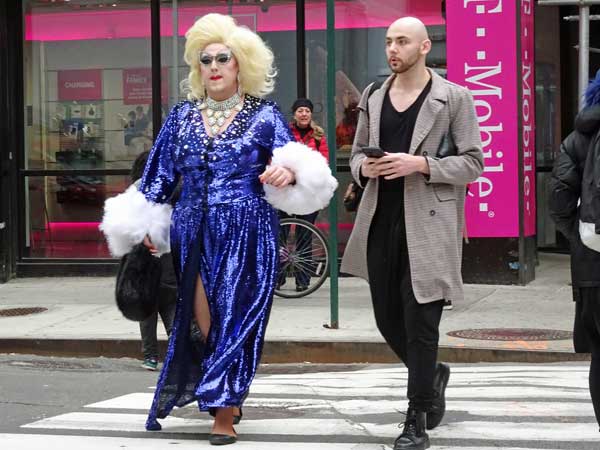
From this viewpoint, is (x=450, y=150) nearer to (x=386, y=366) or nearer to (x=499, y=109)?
(x=386, y=366)

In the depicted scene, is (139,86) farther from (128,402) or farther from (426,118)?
(426,118)

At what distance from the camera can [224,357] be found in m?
5.46

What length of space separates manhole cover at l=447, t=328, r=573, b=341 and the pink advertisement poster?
240 centimetres

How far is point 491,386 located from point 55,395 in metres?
2.59

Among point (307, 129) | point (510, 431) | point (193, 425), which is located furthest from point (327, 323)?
point (510, 431)

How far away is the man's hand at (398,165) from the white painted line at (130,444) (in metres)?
1.22

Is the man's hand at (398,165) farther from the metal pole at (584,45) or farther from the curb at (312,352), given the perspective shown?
the metal pole at (584,45)

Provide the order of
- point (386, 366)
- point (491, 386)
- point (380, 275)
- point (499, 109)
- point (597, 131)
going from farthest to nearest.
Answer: point (499, 109) < point (386, 366) < point (491, 386) < point (380, 275) < point (597, 131)

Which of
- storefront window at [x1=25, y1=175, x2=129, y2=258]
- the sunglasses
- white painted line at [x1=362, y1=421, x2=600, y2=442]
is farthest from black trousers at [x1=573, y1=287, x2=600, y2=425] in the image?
storefront window at [x1=25, y1=175, x2=129, y2=258]

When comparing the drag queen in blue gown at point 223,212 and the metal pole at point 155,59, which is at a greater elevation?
the metal pole at point 155,59

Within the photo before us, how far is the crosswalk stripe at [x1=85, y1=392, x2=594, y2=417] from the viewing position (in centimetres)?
614

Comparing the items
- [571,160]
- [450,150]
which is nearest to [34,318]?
[450,150]

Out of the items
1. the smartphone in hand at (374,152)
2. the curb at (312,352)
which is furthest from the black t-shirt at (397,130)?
the curb at (312,352)

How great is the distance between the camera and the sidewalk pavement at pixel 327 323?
8.82m
